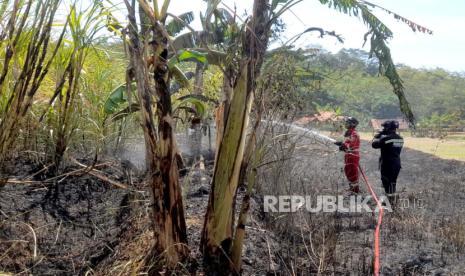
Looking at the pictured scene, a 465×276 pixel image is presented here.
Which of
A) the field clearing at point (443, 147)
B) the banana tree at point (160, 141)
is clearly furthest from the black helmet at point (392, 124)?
the field clearing at point (443, 147)

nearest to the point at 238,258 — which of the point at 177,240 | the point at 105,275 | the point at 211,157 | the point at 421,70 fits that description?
the point at 177,240

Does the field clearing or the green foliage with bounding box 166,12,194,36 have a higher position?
the green foliage with bounding box 166,12,194,36

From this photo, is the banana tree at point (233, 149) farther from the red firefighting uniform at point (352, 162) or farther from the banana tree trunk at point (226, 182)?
the red firefighting uniform at point (352, 162)

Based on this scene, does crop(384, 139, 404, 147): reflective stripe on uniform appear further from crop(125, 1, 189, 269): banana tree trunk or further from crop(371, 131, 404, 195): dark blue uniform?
crop(125, 1, 189, 269): banana tree trunk

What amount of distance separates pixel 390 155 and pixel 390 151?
0.06m

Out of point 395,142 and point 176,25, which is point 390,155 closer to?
point 395,142

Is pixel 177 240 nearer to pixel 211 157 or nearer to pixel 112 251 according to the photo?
pixel 112 251

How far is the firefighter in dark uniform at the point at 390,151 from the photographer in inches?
274

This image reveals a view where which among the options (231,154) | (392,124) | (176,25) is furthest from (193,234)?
(176,25)

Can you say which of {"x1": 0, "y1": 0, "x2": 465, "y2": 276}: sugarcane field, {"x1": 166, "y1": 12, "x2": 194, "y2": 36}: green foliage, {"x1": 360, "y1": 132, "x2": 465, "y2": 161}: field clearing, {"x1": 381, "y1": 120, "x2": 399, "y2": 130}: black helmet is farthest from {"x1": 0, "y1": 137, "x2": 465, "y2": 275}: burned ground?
{"x1": 360, "y1": 132, "x2": 465, "y2": 161}: field clearing

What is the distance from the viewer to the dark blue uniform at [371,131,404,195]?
696 cm

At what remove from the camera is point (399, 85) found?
3.92 meters

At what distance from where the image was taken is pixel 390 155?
704cm

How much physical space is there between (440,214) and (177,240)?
4.61m
